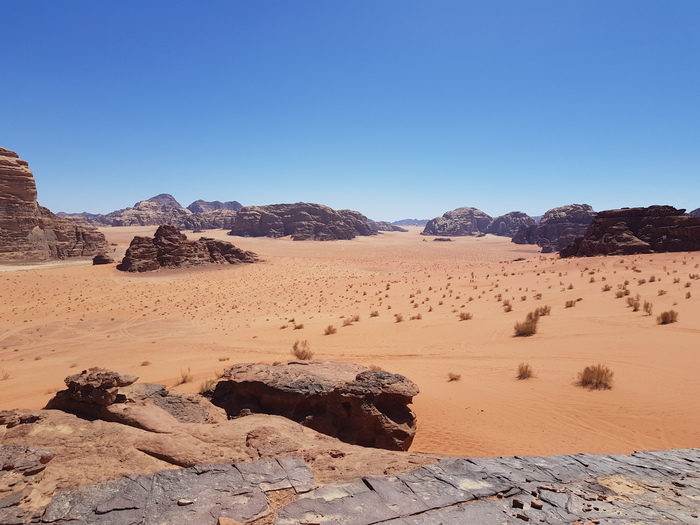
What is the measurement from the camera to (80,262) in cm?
4134

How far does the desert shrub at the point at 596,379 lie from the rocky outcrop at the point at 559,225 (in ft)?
229

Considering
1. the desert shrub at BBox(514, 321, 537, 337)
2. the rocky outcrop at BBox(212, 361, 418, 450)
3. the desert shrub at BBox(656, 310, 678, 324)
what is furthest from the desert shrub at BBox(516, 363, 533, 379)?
the desert shrub at BBox(656, 310, 678, 324)

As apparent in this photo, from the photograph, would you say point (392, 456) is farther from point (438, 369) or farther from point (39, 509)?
point (438, 369)

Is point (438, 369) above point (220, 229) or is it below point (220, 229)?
below

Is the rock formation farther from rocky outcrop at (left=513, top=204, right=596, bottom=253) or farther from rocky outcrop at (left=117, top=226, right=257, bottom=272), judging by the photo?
rocky outcrop at (left=513, top=204, right=596, bottom=253)

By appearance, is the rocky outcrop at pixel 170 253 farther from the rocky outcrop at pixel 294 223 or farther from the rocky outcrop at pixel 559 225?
the rocky outcrop at pixel 559 225

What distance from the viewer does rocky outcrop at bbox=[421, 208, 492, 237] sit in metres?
127

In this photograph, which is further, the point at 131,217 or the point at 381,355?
the point at 131,217

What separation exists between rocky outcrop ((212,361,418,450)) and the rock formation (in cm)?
4600

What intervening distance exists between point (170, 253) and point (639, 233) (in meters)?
44.2

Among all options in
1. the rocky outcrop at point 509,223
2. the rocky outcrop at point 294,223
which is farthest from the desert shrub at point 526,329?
the rocky outcrop at point 509,223

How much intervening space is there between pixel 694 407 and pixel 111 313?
2376 cm

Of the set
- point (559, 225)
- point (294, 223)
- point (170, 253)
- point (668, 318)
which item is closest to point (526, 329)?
point (668, 318)

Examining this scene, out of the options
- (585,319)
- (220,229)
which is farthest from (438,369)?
(220,229)
